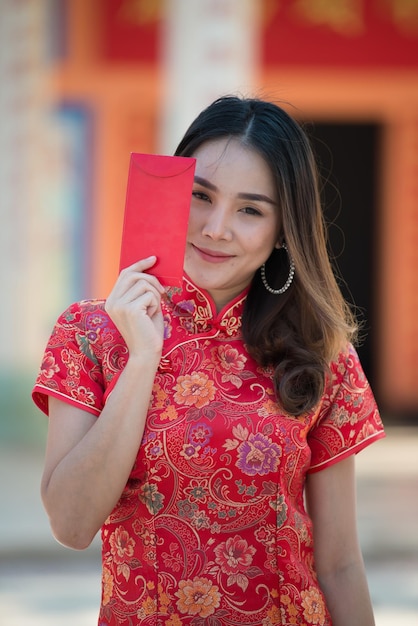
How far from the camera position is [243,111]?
7.13ft

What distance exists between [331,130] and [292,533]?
31.0 ft

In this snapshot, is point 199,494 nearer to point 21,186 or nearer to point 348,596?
point 348,596

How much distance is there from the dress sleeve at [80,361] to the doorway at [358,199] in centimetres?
871

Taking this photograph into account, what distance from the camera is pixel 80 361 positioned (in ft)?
6.59

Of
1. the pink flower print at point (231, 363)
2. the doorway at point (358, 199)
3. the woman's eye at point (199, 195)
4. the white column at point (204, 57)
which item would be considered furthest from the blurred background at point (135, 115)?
the woman's eye at point (199, 195)

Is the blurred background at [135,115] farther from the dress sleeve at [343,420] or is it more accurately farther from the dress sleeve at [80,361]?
the dress sleeve at [80,361]

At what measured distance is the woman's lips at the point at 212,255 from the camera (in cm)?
208

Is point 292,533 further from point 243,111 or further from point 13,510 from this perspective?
point 13,510

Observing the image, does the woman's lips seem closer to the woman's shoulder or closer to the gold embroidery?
the woman's shoulder

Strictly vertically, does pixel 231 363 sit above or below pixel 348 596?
above

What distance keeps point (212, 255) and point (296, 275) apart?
218 millimetres

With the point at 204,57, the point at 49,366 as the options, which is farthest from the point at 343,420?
the point at 204,57

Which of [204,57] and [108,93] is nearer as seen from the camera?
[204,57]

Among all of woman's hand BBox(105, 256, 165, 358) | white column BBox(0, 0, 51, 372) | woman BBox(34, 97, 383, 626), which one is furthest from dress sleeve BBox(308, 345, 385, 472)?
white column BBox(0, 0, 51, 372)
